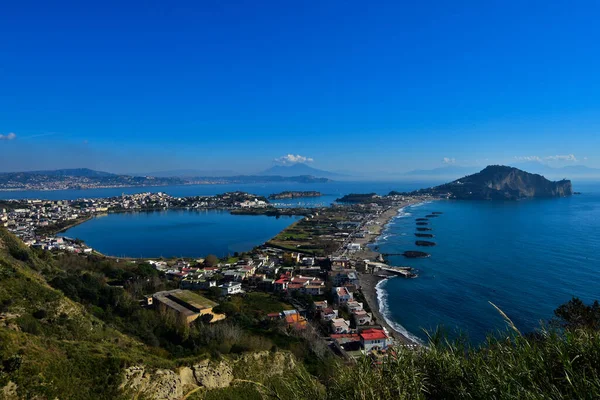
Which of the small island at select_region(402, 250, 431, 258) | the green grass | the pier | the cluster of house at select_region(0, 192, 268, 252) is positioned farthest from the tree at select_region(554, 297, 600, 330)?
the cluster of house at select_region(0, 192, 268, 252)

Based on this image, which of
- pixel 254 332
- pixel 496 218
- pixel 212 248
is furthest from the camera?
pixel 496 218

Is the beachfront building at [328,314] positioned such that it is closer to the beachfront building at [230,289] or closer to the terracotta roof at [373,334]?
the terracotta roof at [373,334]

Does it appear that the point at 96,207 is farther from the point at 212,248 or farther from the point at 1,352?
the point at 1,352

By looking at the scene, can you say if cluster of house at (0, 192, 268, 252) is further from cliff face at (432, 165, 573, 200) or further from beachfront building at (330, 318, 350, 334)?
cliff face at (432, 165, 573, 200)

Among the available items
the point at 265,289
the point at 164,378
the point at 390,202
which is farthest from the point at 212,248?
the point at 390,202

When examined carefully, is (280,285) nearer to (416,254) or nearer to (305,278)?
(305,278)

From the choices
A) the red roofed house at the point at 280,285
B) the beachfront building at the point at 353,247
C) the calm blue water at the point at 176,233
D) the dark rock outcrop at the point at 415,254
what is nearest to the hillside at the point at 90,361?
the red roofed house at the point at 280,285
